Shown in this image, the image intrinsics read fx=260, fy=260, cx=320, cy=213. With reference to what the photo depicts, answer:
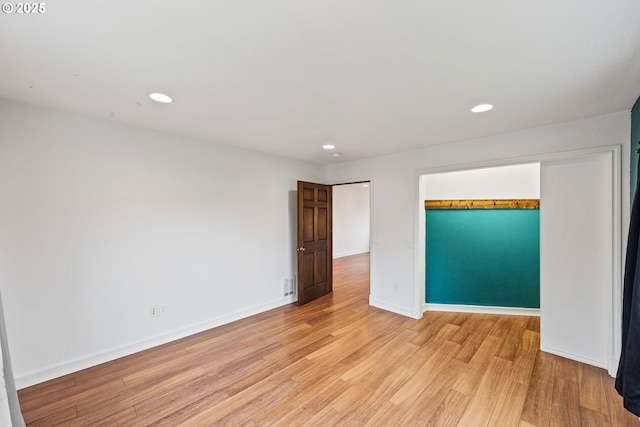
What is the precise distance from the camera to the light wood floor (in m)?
1.90

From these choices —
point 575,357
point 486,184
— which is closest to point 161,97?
point 486,184

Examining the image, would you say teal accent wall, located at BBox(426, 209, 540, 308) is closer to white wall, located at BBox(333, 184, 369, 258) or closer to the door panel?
the door panel

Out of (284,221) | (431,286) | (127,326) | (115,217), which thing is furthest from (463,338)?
(115,217)

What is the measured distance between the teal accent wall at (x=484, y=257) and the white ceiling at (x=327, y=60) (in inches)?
65.9

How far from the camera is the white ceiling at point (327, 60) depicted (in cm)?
118

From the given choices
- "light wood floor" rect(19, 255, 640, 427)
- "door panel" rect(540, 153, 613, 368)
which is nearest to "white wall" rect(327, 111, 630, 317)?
"door panel" rect(540, 153, 613, 368)

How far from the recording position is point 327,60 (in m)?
1.54

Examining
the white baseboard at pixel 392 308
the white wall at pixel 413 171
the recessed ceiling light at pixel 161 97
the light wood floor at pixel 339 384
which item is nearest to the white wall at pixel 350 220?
the white wall at pixel 413 171

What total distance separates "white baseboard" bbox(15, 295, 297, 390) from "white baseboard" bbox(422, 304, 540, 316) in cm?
262

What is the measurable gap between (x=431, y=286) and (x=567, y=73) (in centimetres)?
314

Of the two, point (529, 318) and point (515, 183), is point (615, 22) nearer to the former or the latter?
point (515, 183)

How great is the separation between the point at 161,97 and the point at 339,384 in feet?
9.19

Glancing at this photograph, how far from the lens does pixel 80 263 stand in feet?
8.06

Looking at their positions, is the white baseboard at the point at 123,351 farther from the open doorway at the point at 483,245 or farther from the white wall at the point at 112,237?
the open doorway at the point at 483,245
